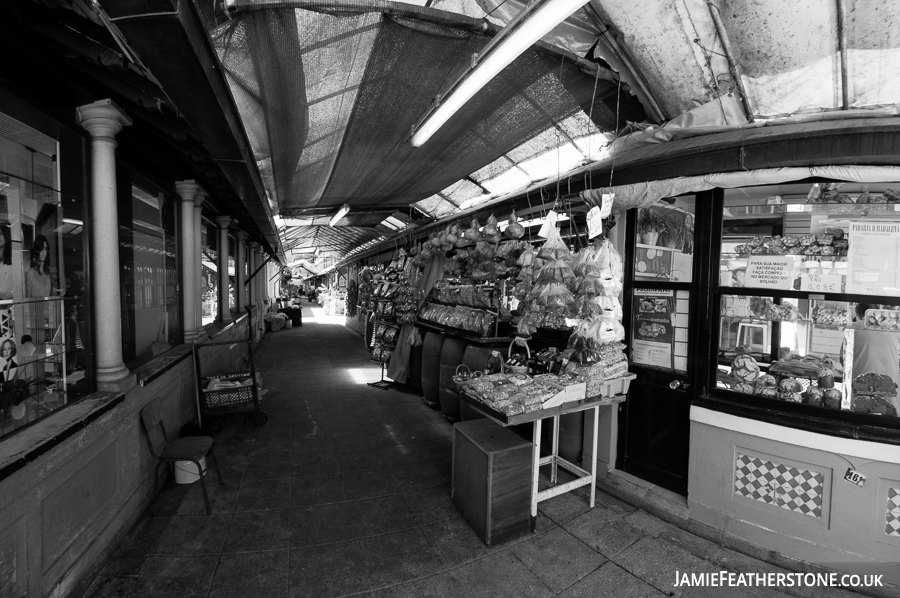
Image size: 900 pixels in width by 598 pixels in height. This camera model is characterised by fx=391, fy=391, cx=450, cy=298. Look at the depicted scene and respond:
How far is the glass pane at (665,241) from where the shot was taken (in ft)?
11.4

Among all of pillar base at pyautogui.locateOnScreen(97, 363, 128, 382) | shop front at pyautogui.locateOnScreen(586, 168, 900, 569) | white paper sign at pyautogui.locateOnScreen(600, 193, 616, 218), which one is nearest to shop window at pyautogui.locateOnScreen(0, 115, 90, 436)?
pillar base at pyautogui.locateOnScreen(97, 363, 128, 382)

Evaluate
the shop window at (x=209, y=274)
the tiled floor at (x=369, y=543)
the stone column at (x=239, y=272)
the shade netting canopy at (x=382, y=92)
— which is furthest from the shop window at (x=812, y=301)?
the stone column at (x=239, y=272)

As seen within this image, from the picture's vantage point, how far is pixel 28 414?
95.7 inches

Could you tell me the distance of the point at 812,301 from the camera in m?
2.90

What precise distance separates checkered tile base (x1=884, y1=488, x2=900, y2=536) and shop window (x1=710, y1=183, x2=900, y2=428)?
17.0 inches

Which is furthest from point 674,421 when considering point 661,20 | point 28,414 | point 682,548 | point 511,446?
point 28,414

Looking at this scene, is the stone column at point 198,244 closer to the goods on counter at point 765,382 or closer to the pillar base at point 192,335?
the pillar base at point 192,335

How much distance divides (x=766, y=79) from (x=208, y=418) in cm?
669

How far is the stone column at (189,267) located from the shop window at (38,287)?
237 cm

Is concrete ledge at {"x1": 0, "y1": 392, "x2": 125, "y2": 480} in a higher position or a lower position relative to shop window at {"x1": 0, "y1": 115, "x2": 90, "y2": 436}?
lower

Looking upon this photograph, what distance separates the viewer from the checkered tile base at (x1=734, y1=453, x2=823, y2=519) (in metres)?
2.74

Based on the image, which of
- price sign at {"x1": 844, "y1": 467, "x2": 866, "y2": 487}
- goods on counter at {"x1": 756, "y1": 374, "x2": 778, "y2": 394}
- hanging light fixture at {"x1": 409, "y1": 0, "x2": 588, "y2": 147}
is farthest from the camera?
goods on counter at {"x1": 756, "y1": 374, "x2": 778, "y2": 394}

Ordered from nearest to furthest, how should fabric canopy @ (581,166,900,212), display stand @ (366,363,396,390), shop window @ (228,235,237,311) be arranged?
fabric canopy @ (581,166,900,212), display stand @ (366,363,396,390), shop window @ (228,235,237,311)

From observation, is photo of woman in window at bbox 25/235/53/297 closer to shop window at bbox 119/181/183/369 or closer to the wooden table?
shop window at bbox 119/181/183/369
